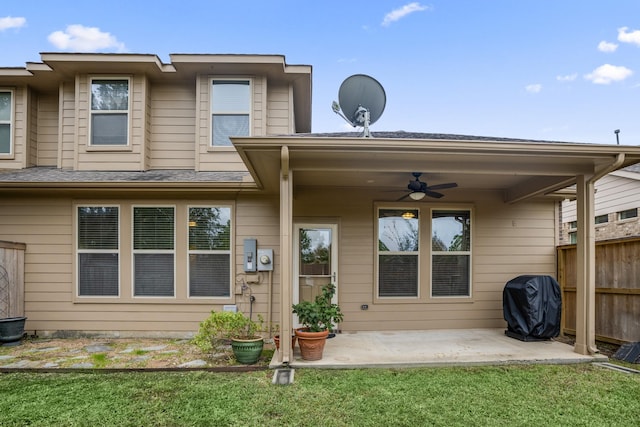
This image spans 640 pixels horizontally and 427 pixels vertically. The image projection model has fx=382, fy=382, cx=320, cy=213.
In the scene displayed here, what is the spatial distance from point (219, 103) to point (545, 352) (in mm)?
6087

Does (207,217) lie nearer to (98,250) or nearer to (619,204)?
(98,250)

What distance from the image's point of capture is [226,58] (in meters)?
6.33

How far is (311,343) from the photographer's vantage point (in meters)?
4.41

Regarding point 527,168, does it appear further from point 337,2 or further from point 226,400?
point 337,2

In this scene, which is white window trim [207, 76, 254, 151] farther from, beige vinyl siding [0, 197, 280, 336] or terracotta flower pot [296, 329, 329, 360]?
terracotta flower pot [296, 329, 329, 360]

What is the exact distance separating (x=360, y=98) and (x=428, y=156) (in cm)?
187

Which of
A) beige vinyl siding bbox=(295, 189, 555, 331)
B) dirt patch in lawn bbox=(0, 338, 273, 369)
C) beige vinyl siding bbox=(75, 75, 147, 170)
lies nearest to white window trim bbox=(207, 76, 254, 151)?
beige vinyl siding bbox=(75, 75, 147, 170)

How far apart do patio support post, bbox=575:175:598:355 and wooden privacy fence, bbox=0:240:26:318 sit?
7.92m

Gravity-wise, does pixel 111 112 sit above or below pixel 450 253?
above

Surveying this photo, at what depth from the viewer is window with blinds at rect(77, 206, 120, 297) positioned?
20.0ft

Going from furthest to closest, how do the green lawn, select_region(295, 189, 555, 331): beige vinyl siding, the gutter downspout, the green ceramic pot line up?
1. select_region(295, 189, 555, 331): beige vinyl siding
2. the gutter downspout
3. the green ceramic pot
4. the green lawn

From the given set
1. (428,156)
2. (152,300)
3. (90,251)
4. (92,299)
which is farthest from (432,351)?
(90,251)

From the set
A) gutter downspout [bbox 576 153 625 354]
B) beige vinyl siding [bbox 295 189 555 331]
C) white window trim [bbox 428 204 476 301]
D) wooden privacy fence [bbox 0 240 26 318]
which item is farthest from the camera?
white window trim [bbox 428 204 476 301]

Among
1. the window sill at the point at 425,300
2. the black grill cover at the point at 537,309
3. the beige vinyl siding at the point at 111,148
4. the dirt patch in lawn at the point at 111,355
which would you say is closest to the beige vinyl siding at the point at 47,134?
the beige vinyl siding at the point at 111,148
